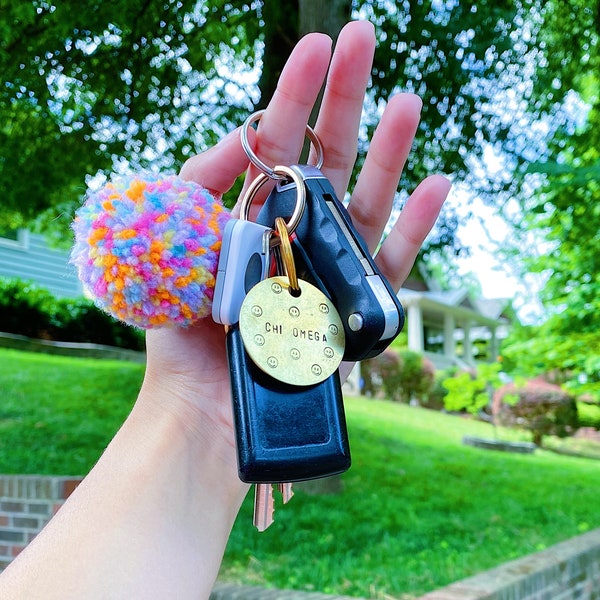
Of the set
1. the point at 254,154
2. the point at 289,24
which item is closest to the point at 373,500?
the point at 289,24

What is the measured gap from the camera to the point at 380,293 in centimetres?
77

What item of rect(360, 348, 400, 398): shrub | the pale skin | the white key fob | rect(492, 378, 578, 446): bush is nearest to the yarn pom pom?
the white key fob

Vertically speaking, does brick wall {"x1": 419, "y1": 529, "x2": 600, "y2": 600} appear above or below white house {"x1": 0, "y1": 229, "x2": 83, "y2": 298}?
below

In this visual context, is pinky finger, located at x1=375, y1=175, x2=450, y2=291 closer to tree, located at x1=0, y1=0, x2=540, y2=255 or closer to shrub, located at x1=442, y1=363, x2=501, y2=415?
tree, located at x1=0, y1=0, x2=540, y2=255

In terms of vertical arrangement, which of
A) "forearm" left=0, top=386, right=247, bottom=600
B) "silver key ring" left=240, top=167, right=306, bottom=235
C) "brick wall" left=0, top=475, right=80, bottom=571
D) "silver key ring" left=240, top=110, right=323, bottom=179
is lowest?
"brick wall" left=0, top=475, right=80, bottom=571

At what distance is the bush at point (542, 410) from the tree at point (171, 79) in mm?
6463

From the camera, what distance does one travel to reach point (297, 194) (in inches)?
32.2

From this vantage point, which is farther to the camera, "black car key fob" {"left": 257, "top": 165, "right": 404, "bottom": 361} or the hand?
the hand

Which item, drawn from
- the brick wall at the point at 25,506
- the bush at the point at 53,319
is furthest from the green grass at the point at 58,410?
the bush at the point at 53,319

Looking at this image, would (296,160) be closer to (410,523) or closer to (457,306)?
(410,523)

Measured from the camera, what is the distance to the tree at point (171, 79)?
394cm

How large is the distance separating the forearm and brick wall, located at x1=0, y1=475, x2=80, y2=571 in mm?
2557

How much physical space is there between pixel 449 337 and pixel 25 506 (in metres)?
17.8

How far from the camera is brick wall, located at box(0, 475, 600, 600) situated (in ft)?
9.27
